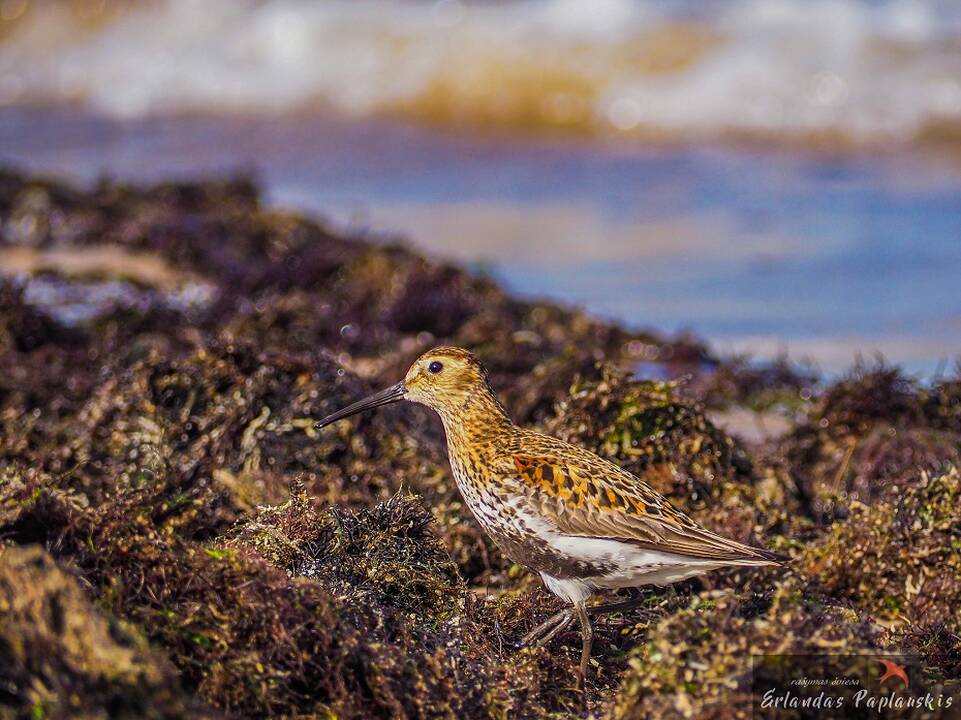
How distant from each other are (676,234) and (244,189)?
3835 millimetres

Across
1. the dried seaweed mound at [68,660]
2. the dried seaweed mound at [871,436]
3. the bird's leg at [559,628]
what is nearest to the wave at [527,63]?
the dried seaweed mound at [871,436]

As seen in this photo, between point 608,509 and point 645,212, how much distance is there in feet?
27.0

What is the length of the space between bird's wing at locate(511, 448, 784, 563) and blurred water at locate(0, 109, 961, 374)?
4.22 m

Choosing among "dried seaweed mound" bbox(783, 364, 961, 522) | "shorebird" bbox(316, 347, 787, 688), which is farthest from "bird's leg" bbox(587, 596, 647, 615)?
"dried seaweed mound" bbox(783, 364, 961, 522)

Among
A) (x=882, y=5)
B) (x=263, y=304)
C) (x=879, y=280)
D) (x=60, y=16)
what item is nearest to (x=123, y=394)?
(x=263, y=304)

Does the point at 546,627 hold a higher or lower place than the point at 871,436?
lower

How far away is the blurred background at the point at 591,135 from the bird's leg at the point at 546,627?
4.40 metres

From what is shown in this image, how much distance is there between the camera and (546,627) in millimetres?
3938

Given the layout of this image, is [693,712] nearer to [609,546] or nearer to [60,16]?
[609,546]

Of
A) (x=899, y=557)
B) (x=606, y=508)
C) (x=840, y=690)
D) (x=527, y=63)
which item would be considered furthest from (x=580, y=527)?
(x=527, y=63)

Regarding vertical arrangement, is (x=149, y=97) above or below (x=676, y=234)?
above

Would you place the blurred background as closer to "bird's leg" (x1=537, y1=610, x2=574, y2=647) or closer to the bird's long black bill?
the bird's long black bill

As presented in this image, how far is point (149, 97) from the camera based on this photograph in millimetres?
17859

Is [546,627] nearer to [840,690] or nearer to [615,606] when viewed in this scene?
[615,606]
